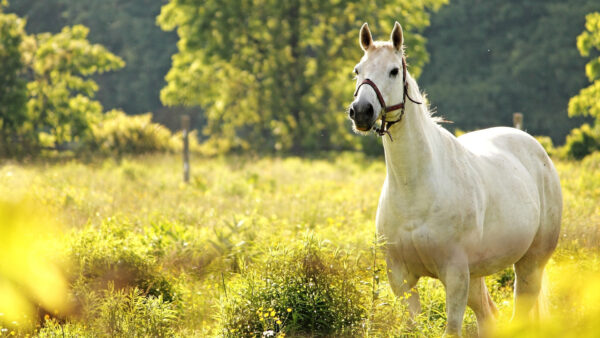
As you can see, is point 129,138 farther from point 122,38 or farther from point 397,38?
point 122,38

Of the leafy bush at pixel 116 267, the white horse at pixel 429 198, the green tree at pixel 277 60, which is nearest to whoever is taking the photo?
the white horse at pixel 429 198

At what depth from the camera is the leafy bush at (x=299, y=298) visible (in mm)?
4746

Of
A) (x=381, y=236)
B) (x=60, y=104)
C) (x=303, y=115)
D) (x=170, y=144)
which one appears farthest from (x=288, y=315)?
(x=303, y=115)

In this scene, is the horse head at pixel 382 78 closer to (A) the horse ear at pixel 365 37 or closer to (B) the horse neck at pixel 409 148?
(A) the horse ear at pixel 365 37

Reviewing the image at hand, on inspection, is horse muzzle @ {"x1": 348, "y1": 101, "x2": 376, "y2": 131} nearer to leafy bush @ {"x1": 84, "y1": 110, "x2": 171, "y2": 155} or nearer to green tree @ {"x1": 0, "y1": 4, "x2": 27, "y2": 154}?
leafy bush @ {"x1": 84, "y1": 110, "x2": 171, "y2": 155}

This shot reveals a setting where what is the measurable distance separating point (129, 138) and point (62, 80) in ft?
14.0

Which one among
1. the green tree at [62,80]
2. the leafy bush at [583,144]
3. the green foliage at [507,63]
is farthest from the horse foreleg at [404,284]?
the green foliage at [507,63]

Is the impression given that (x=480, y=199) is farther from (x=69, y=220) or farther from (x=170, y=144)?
(x=170, y=144)

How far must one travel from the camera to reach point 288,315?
189 inches

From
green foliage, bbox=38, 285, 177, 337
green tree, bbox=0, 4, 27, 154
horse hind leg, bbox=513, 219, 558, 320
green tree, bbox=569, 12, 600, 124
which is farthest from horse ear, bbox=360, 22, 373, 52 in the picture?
green tree, bbox=0, 4, 27, 154

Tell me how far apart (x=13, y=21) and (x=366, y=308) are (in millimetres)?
23104

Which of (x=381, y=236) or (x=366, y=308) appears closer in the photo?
(x=381, y=236)

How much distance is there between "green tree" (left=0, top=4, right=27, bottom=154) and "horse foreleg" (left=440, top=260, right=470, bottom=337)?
22.2 meters

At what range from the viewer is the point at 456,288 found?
4.05 m
